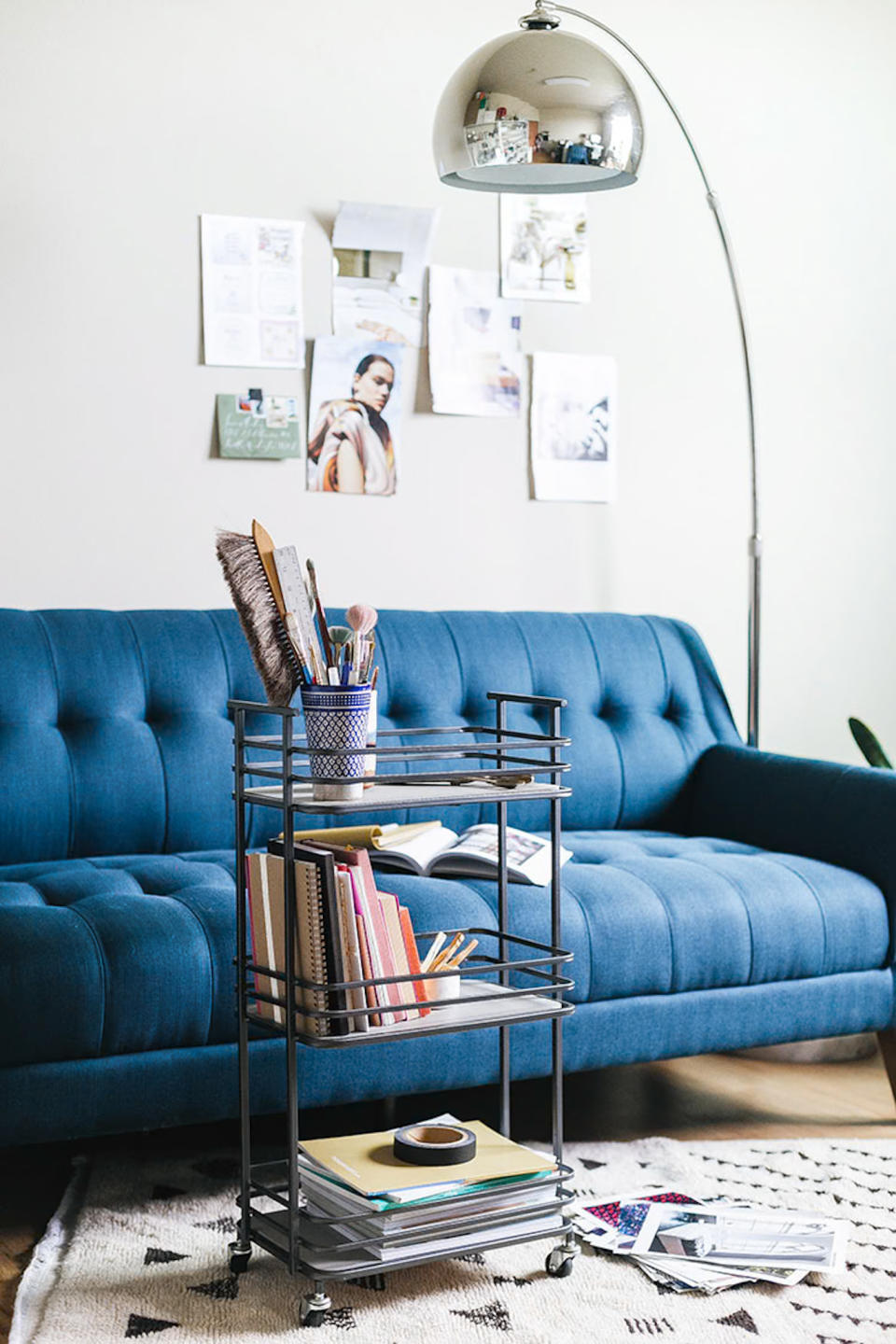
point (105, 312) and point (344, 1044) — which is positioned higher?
point (105, 312)

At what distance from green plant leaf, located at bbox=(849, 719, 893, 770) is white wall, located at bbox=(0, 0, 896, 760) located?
0.32 m

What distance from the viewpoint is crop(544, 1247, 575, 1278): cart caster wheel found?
1.92 meters

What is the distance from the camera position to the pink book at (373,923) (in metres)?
1.83

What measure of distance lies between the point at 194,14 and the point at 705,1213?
234 cm

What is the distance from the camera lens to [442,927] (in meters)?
2.18

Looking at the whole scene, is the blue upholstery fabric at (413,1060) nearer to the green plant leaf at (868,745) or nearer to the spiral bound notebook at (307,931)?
the spiral bound notebook at (307,931)

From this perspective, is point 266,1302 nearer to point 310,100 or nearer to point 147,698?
point 147,698

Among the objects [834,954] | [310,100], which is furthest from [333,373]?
[834,954]

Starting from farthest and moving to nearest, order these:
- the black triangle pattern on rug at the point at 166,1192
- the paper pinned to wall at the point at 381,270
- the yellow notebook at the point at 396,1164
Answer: the paper pinned to wall at the point at 381,270
the black triangle pattern on rug at the point at 166,1192
the yellow notebook at the point at 396,1164

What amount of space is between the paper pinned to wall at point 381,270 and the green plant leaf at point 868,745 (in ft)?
3.99

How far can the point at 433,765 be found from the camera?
2.85 m

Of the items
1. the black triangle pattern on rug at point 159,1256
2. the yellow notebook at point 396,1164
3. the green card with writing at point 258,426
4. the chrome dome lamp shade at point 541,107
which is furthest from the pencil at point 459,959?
the green card with writing at point 258,426

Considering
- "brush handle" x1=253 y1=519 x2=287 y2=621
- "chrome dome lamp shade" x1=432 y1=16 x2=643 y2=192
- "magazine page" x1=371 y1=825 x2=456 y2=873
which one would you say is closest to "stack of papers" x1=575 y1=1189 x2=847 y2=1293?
"magazine page" x1=371 y1=825 x2=456 y2=873

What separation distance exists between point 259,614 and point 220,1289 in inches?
31.6
